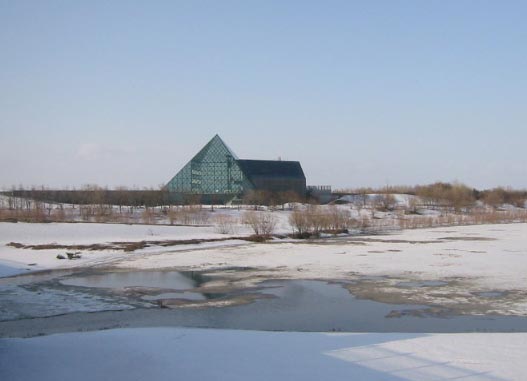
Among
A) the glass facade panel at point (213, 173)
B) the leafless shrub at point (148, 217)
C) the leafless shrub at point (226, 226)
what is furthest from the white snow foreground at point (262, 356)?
the glass facade panel at point (213, 173)

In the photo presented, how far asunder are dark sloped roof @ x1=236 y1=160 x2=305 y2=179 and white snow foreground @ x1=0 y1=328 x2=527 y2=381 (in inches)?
2490

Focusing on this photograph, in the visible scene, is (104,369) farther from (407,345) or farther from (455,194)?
(455,194)

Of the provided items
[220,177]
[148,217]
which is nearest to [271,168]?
[220,177]

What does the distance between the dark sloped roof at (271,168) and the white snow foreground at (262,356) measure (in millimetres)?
63248

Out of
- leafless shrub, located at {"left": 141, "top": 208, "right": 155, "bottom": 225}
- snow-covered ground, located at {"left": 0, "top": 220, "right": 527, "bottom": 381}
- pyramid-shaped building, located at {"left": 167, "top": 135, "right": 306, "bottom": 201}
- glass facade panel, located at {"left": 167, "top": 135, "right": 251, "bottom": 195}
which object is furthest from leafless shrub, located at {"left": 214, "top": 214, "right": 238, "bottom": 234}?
glass facade panel, located at {"left": 167, "top": 135, "right": 251, "bottom": 195}

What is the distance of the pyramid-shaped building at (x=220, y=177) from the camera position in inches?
2948

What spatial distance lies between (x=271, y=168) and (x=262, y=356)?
6930cm

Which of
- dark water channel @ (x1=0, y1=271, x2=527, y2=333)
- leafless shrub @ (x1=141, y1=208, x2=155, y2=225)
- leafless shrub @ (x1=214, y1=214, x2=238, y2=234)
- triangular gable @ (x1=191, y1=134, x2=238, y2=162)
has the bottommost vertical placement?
dark water channel @ (x1=0, y1=271, x2=527, y2=333)

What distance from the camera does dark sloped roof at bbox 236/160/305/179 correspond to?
77488 millimetres

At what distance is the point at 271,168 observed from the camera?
7969cm

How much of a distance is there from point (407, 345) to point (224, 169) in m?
65.3

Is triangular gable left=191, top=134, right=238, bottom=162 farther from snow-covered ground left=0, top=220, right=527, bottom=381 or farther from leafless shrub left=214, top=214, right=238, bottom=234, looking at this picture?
snow-covered ground left=0, top=220, right=527, bottom=381

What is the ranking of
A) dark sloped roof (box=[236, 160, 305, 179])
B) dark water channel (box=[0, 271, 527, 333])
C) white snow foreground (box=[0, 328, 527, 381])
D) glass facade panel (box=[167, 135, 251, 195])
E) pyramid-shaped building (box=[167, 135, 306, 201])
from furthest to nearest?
dark sloped roof (box=[236, 160, 305, 179])
glass facade panel (box=[167, 135, 251, 195])
pyramid-shaped building (box=[167, 135, 306, 201])
dark water channel (box=[0, 271, 527, 333])
white snow foreground (box=[0, 328, 527, 381])

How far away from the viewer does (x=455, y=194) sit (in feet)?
294
